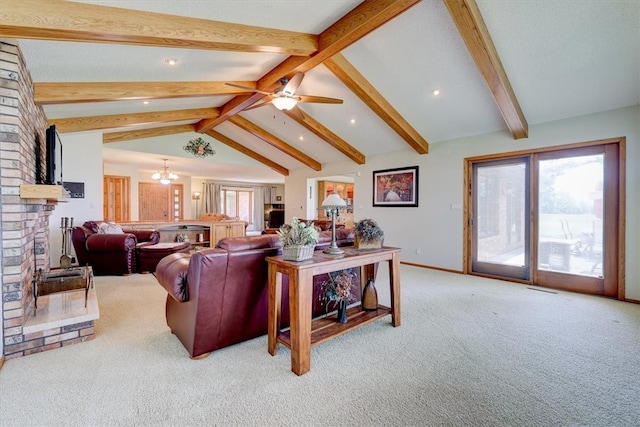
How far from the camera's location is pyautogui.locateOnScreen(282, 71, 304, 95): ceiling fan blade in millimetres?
3324

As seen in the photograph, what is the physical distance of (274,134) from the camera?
23.6 ft

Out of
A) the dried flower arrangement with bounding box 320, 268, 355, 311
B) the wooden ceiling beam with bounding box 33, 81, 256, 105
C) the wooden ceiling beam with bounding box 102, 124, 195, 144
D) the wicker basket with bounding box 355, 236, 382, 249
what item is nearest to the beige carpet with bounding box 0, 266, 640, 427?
the dried flower arrangement with bounding box 320, 268, 355, 311

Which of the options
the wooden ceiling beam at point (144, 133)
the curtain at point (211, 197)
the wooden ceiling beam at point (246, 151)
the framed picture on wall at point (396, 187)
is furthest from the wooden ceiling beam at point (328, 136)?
the curtain at point (211, 197)

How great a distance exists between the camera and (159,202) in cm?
1032

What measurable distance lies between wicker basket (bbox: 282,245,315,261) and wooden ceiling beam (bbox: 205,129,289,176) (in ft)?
21.3

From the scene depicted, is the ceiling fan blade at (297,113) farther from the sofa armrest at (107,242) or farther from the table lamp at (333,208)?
the sofa armrest at (107,242)

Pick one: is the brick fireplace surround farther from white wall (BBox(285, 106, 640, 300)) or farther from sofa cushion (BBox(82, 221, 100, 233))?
white wall (BBox(285, 106, 640, 300))

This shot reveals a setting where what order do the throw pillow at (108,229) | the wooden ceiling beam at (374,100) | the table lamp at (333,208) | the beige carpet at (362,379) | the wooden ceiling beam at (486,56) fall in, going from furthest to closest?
the throw pillow at (108,229), the wooden ceiling beam at (374,100), the wooden ceiling beam at (486,56), the table lamp at (333,208), the beige carpet at (362,379)

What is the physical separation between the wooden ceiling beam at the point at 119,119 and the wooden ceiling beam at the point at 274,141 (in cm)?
95

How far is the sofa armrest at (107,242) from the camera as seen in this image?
15.1 feet

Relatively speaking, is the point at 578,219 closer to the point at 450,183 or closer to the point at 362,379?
the point at 450,183

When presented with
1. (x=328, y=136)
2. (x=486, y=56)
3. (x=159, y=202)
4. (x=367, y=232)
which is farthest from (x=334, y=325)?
(x=159, y=202)

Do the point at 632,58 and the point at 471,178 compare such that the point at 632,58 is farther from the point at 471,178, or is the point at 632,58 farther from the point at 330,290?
the point at 330,290

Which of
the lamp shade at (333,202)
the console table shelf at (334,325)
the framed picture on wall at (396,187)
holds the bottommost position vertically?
the console table shelf at (334,325)
